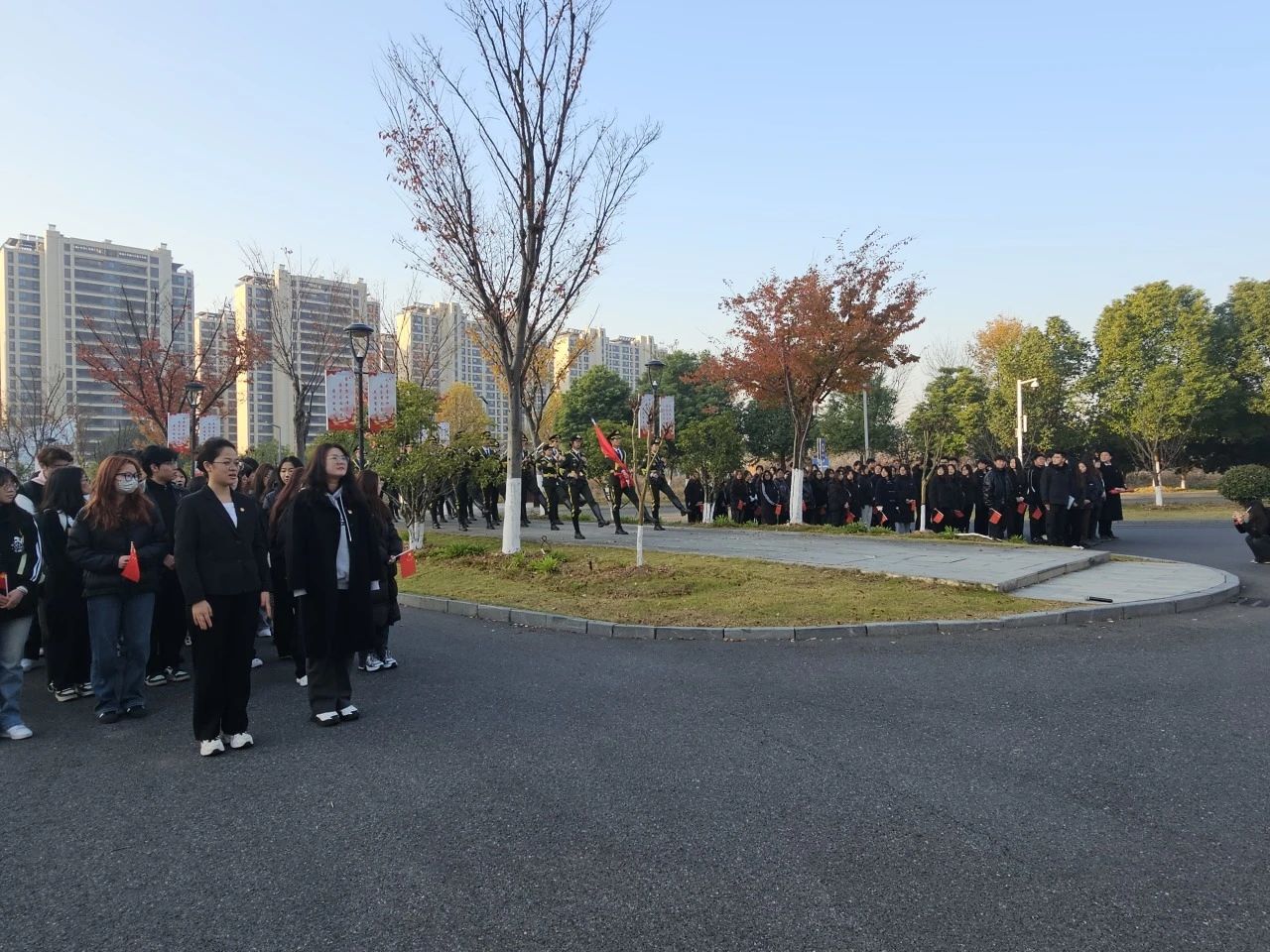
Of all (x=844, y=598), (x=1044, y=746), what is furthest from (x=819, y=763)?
(x=844, y=598)

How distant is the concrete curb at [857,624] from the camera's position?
771 cm

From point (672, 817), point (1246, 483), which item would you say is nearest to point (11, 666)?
point (672, 817)

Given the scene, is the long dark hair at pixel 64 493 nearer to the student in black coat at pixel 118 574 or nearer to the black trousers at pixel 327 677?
the student in black coat at pixel 118 574

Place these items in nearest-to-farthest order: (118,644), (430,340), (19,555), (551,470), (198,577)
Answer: (198,577), (19,555), (118,644), (551,470), (430,340)

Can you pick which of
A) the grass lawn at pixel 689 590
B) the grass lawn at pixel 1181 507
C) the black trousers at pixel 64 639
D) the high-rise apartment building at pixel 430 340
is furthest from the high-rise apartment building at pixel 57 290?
the grass lawn at pixel 1181 507

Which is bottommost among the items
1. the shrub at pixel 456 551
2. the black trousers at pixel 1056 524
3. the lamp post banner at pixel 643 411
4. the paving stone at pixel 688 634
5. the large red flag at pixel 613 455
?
the paving stone at pixel 688 634

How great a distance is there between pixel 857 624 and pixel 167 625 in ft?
20.2

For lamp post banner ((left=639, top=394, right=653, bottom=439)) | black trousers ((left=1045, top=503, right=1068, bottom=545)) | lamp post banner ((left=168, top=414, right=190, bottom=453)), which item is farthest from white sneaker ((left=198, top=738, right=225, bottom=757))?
lamp post banner ((left=168, top=414, right=190, bottom=453))

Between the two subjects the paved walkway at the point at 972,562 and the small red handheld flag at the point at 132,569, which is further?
the paved walkway at the point at 972,562

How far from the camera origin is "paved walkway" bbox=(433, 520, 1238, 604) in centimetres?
974

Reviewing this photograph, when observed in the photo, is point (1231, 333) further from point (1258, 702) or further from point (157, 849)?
point (157, 849)

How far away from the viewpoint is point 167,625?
650 centimetres

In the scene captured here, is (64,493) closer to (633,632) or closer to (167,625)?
(167,625)

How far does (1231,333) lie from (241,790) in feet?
147
